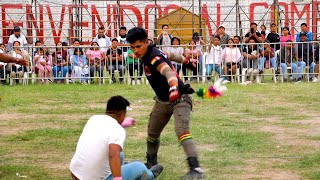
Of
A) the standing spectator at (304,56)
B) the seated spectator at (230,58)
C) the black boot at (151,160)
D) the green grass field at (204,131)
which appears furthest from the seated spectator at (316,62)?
the black boot at (151,160)

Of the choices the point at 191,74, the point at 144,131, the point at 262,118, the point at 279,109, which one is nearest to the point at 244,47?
the point at 191,74

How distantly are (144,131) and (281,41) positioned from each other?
12.6m

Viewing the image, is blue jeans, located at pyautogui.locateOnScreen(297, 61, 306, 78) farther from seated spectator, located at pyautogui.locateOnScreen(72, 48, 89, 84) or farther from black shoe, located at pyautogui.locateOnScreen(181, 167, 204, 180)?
black shoe, located at pyautogui.locateOnScreen(181, 167, 204, 180)

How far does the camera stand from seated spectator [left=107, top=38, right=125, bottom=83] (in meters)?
23.8

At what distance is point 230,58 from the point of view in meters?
23.8

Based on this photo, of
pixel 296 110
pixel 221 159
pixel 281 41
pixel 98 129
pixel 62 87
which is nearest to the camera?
pixel 98 129

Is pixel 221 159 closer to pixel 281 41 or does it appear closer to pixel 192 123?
pixel 192 123

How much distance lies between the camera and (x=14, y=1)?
37375 millimetres

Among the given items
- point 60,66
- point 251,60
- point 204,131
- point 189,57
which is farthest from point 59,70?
point 204,131

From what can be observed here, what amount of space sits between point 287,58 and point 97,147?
17.2 metres

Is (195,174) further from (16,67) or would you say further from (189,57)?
(16,67)

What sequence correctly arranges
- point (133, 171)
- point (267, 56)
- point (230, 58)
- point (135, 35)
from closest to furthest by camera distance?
point (133, 171)
point (135, 35)
point (230, 58)
point (267, 56)

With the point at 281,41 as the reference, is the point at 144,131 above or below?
below

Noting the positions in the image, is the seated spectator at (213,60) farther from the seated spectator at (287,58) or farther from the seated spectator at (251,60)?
the seated spectator at (287,58)
